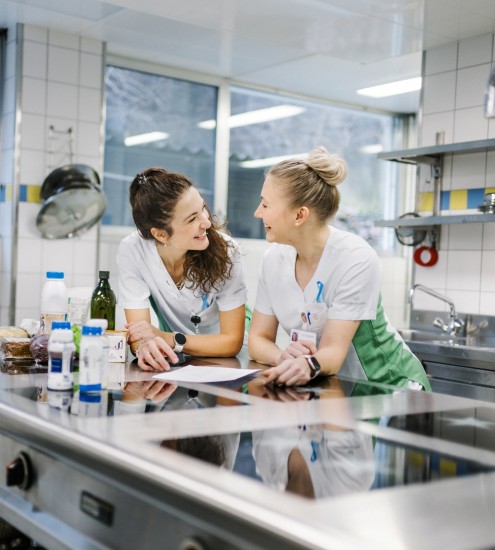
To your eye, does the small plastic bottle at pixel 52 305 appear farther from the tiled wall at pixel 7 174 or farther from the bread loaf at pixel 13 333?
the tiled wall at pixel 7 174

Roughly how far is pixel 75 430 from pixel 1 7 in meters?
3.57

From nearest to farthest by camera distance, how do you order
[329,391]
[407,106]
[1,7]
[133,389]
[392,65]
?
[133,389] < [329,391] < [1,7] < [392,65] < [407,106]

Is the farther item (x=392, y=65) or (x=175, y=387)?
(x=392, y=65)

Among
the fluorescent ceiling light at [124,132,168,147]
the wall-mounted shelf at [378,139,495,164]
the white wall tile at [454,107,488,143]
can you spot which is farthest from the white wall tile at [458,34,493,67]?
the fluorescent ceiling light at [124,132,168,147]

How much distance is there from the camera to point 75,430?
121 cm

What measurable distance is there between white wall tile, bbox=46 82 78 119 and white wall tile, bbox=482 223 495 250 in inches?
100

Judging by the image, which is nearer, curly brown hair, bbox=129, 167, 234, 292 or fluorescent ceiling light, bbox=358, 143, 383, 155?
curly brown hair, bbox=129, 167, 234, 292

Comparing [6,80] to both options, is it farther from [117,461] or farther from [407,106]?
[117,461]

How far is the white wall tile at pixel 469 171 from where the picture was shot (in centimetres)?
409

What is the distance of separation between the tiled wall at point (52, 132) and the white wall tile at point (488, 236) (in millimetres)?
2351

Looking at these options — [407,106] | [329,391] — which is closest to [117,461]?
[329,391]

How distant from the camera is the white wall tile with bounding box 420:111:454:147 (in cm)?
426

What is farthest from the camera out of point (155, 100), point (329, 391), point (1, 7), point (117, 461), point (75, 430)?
point (155, 100)

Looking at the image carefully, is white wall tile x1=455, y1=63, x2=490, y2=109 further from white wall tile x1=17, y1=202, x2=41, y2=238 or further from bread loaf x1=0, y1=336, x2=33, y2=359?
bread loaf x1=0, y1=336, x2=33, y2=359
